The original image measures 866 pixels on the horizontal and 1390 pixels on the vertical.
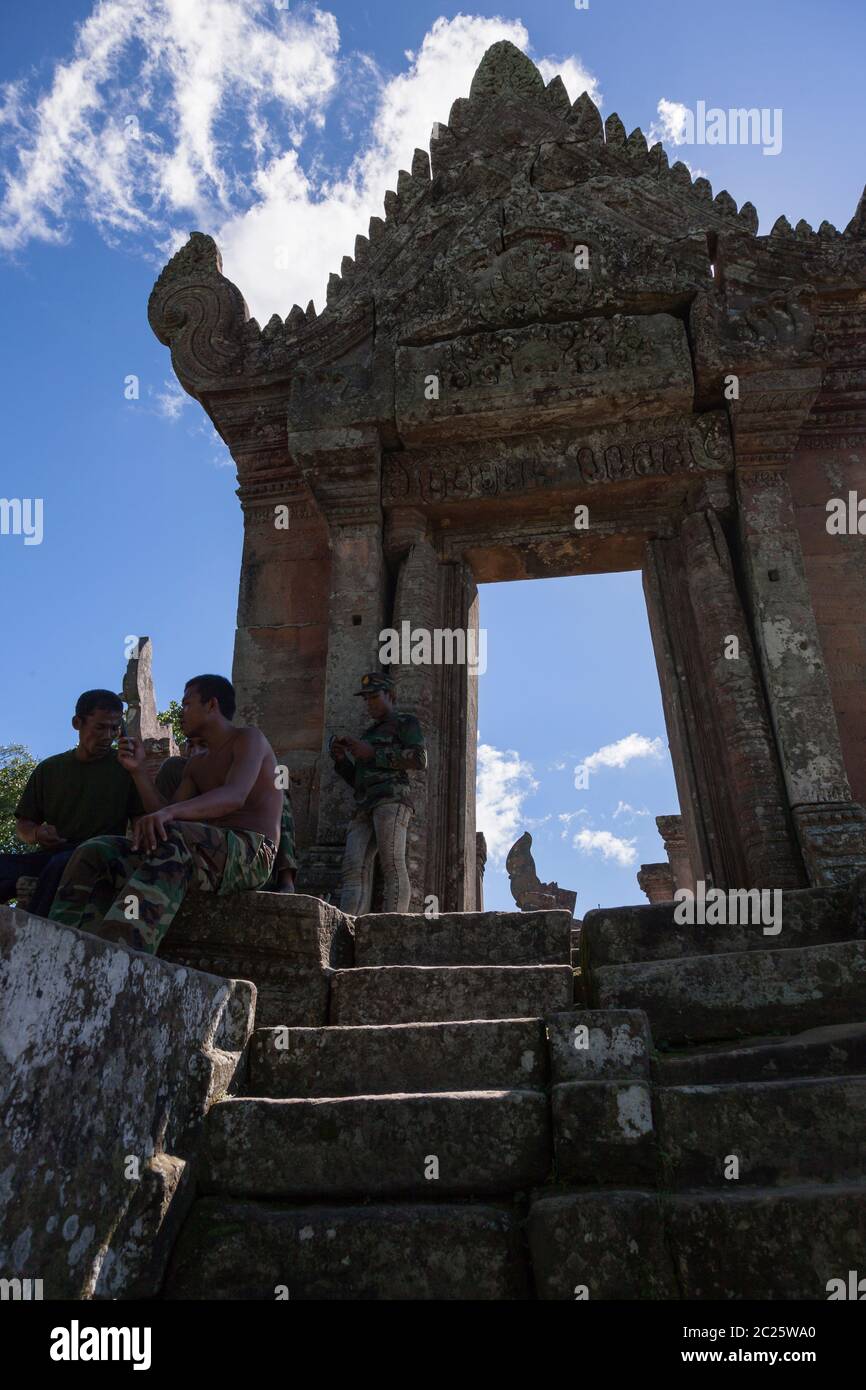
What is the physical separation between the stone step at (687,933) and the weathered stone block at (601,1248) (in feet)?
6.07

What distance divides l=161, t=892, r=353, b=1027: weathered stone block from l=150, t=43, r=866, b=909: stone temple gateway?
267 centimetres

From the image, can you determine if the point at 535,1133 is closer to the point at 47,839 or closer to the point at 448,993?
the point at 448,993

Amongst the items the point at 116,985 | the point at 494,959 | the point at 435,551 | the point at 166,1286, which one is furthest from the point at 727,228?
the point at 166,1286

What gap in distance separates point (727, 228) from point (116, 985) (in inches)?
341

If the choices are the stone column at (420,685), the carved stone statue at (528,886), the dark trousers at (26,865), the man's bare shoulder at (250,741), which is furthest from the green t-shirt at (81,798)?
the carved stone statue at (528,886)

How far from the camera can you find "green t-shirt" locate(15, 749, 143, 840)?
465 centimetres

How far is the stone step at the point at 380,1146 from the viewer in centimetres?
288

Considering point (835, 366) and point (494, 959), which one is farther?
point (835, 366)

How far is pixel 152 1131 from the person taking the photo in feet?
9.16

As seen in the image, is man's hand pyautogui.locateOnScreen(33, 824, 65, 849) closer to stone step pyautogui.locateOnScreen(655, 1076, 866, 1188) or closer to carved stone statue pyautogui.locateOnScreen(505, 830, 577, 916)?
stone step pyautogui.locateOnScreen(655, 1076, 866, 1188)

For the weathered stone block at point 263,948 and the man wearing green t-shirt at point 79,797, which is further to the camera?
the man wearing green t-shirt at point 79,797

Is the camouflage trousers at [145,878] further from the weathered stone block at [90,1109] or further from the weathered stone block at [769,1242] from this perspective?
the weathered stone block at [769,1242]

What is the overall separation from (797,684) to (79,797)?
5244mm
